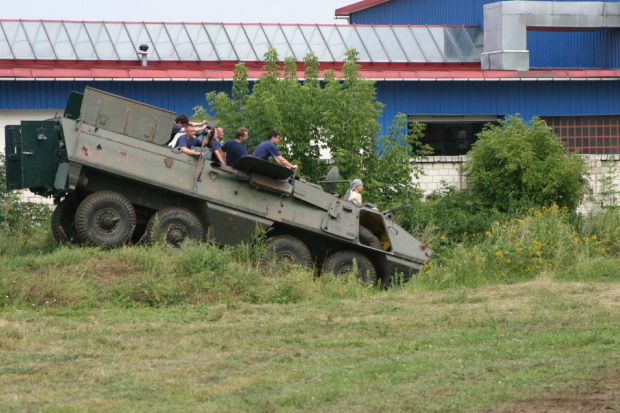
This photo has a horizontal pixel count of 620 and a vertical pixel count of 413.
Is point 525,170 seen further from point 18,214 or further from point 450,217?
point 18,214

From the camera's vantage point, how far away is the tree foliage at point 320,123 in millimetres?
18047

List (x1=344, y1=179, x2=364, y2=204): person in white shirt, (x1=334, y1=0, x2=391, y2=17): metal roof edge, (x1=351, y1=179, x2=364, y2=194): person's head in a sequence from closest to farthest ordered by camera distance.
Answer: (x1=344, y1=179, x2=364, y2=204): person in white shirt → (x1=351, y1=179, x2=364, y2=194): person's head → (x1=334, y1=0, x2=391, y2=17): metal roof edge

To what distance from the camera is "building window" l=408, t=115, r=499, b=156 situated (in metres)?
25.8

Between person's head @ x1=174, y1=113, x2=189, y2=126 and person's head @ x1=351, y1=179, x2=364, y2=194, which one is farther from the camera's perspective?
person's head @ x1=351, y1=179, x2=364, y2=194

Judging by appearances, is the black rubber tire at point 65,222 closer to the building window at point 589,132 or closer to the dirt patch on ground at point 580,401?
the dirt patch on ground at point 580,401

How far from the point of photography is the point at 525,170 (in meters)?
20.4

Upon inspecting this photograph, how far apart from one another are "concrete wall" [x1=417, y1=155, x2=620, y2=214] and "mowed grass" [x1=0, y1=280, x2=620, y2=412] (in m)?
8.39

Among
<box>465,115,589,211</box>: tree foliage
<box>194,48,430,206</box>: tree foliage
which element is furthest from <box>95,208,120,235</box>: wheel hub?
<box>465,115,589,211</box>: tree foliage

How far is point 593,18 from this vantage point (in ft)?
88.7

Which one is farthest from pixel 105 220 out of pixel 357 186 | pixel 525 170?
pixel 525 170

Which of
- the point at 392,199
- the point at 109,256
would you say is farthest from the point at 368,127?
the point at 109,256

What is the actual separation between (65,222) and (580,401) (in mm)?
Result: 9349

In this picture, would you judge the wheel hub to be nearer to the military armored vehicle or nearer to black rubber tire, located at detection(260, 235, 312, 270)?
the military armored vehicle

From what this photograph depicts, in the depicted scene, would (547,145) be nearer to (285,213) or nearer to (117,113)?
(285,213)
